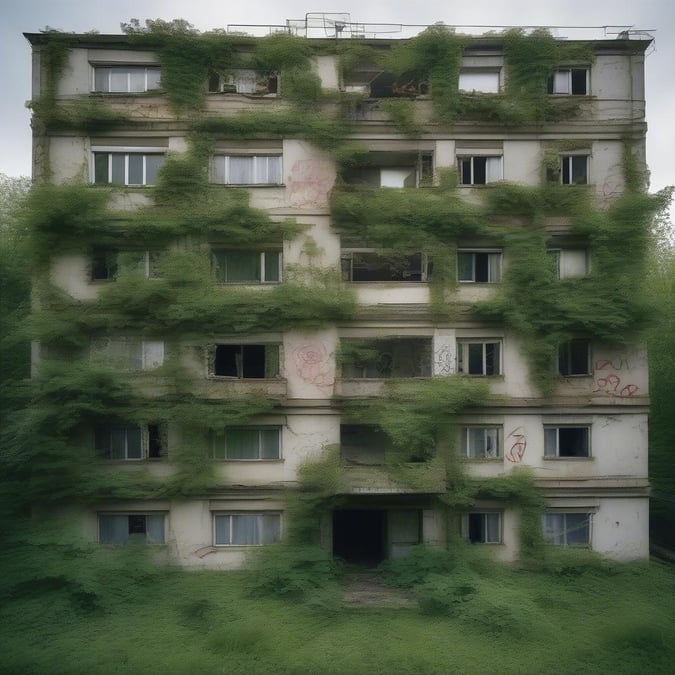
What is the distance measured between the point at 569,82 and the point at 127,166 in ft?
47.4

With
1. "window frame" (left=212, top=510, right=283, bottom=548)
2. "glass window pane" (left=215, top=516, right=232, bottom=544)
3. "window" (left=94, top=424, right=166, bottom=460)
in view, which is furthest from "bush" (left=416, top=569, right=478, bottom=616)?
"window" (left=94, top=424, right=166, bottom=460)

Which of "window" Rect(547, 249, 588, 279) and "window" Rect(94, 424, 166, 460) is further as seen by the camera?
"window" Rect(547, 249, 588, 279)

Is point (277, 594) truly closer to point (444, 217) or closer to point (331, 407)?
point (331, 407)

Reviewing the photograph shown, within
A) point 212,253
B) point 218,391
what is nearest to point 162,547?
point 218,391

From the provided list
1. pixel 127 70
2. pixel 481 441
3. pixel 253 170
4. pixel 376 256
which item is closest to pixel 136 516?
pixel 481 441

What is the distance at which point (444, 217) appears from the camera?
15.2 meters

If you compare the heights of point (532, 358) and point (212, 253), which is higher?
point (212, 253)

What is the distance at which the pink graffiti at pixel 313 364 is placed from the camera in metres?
15.4

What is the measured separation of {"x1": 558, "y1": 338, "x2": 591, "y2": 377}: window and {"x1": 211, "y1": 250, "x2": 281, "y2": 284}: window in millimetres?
9381

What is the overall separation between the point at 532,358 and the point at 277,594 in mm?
10182

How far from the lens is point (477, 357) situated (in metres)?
16.0

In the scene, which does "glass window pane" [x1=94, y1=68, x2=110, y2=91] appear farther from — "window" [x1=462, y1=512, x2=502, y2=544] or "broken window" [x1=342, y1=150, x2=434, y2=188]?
"window" [x1=462, y1=512, x2=502, y2=544]

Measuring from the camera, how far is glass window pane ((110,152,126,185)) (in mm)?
15711

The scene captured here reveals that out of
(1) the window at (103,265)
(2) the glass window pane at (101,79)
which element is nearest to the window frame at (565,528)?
(1) the window at (103,265)
